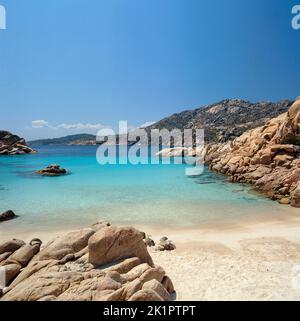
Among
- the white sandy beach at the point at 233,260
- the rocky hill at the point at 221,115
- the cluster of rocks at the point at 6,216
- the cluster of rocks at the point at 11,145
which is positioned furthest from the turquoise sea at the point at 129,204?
the rocky hill at the point at 221,115

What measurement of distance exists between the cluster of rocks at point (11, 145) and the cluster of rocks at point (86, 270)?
322ft

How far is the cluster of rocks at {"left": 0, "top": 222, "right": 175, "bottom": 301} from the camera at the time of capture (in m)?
5.89

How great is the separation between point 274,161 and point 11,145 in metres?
101

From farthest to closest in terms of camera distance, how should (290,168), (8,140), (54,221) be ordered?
(8,140) < (290,168) < (54,221)

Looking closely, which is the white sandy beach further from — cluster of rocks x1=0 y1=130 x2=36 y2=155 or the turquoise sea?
cluster of rocks x1=0 y1=130 x2=36 y2=155

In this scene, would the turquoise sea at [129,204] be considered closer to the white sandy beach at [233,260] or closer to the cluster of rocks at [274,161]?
the cluster of rocks at [274,161]

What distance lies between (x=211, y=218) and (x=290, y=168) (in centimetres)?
1435

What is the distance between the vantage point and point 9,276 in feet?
25.0

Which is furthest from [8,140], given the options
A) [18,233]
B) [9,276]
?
[9,276]

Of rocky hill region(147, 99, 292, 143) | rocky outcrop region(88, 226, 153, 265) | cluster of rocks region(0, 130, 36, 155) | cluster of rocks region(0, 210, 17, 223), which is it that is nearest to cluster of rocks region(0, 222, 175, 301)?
rocky outcrop region(88, 226, 153, 265)

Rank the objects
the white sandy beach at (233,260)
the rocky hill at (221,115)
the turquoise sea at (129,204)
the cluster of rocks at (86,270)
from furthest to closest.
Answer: the rocky hill at (221,115)
the turquoise sea at (129,204)
the white sandy beach at (233,260)
the cluster of rocks at (86,270)

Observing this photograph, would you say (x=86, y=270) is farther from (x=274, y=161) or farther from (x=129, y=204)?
(x=274, y=161)

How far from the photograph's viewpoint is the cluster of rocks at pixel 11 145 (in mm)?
94875
